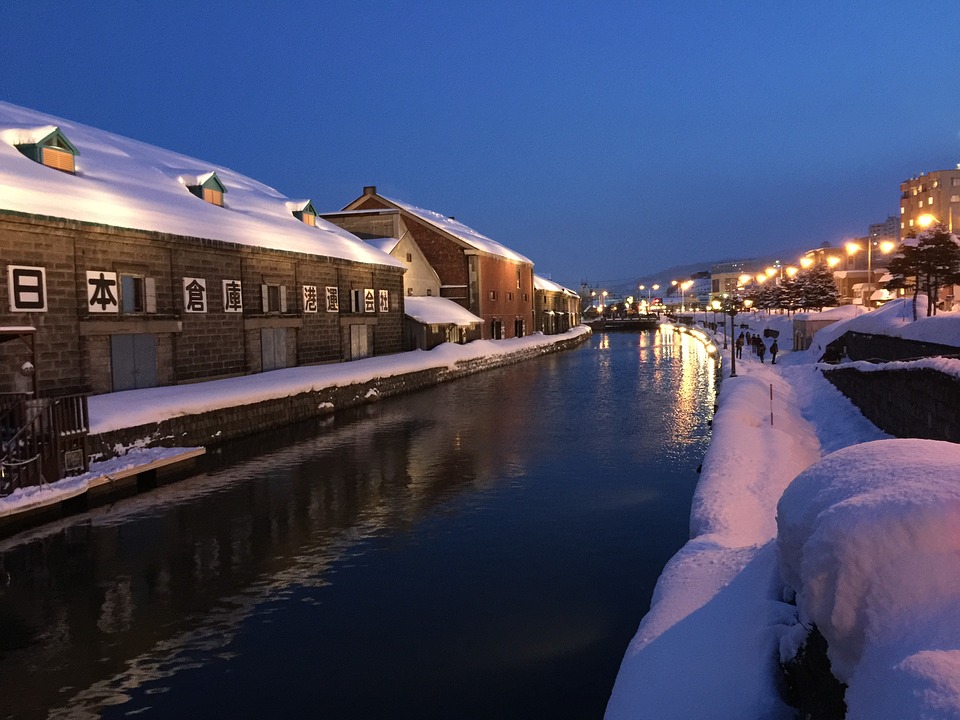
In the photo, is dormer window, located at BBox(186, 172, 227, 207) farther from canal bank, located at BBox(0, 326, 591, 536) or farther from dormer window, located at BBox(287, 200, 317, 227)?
canal bank, located at BBox(0, 326, 591, 536)

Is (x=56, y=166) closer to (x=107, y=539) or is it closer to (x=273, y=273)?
(x=273, y=273)

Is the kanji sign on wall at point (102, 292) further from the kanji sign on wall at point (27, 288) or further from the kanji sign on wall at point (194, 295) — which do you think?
the kanji sign on wall at point (194, 295)

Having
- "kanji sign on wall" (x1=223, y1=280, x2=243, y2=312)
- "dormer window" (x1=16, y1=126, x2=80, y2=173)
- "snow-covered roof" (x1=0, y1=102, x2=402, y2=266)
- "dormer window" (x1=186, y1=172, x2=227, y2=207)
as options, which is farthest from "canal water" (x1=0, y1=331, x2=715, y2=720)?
"dormer window" (x1=186, y1=172, x2=227, y2=207)

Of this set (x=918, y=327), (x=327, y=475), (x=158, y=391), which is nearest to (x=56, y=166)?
(x=158, y=391)

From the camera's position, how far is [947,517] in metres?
4.29

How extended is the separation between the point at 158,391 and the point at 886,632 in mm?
23626

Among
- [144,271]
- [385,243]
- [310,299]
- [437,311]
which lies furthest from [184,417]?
[385,243]

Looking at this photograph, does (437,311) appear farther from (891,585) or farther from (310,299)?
(891,585)

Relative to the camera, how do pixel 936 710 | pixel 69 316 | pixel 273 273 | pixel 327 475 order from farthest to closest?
pixel 273 273
pixel 69 316
pixel 327 475
pixel 936 710

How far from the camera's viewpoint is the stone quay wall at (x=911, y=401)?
14.8m

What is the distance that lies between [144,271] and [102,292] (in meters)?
2.14

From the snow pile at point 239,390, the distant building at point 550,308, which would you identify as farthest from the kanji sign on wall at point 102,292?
the distant building at point 550,308

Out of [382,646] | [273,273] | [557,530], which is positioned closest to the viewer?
[382,646]

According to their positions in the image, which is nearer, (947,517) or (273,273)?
(947,517)
